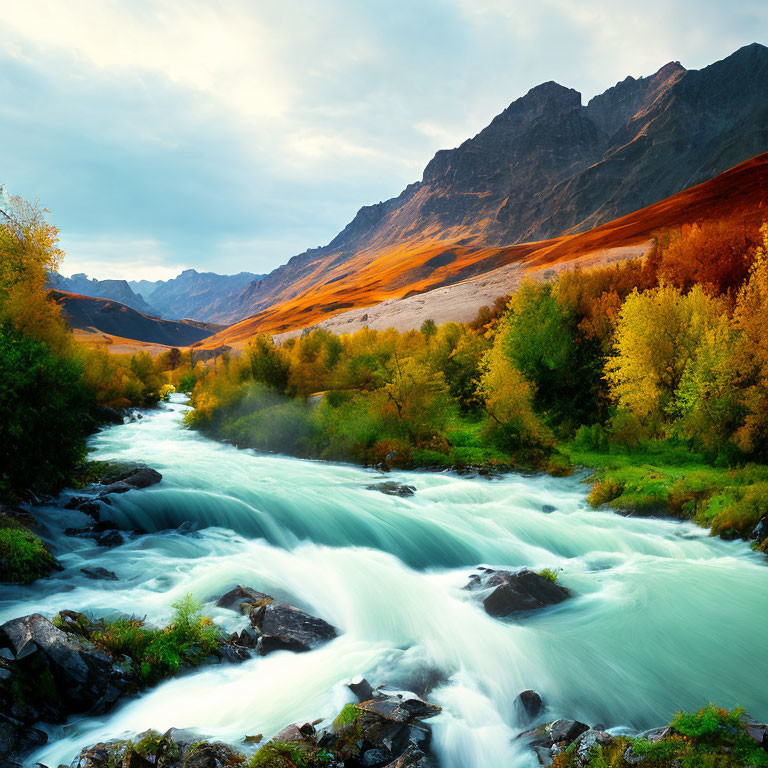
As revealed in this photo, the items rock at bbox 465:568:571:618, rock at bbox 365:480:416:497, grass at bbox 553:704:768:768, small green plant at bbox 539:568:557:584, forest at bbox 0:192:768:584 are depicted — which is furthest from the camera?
rock at bbox 365:480:416:497

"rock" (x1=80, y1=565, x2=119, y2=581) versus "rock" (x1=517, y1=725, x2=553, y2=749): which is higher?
"rock" (x1=80, y1=565, x2=119, y2=581)

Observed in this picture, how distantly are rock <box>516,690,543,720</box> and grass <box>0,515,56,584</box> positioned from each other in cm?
1178

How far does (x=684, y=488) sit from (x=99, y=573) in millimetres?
20819

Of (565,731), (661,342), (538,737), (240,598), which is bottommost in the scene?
(538,737)

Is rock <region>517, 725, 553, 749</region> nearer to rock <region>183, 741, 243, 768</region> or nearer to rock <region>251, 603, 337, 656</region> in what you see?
rock <region>183, 741, 243, 768</region>

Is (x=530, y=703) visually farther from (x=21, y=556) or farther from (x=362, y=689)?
(x=21, y=556)

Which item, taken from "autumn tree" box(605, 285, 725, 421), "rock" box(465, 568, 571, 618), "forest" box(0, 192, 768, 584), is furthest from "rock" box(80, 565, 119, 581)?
"autumn tree" box(605, 285, 725, 421)

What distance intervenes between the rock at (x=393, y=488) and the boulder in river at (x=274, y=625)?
10.7 m

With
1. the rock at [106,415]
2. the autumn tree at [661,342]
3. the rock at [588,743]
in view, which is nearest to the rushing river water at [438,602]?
the rock at [588,743]

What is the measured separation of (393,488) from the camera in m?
22.9

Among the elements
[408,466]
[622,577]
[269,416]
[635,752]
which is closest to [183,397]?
[269,416]

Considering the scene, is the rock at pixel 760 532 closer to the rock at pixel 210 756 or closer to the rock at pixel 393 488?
the rock at pixel 393 488

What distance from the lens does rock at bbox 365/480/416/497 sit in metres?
22.2

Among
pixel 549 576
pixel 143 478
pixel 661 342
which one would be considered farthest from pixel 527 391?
pixel 143 478
